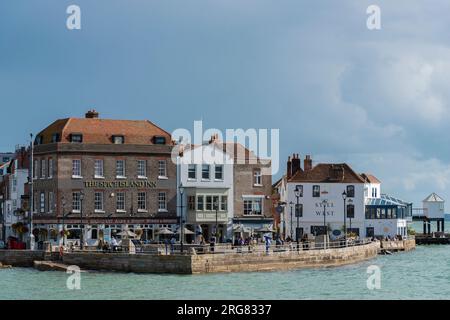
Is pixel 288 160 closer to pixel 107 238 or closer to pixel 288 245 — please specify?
pixel 107 238

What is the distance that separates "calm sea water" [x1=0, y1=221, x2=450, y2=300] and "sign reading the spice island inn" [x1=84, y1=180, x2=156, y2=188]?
13943 mm

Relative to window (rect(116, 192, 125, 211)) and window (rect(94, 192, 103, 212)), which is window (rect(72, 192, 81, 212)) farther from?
window (rect(116, 192, 125, 211))

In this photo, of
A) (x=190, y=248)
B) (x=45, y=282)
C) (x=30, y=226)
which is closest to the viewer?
(x=45, y=282)

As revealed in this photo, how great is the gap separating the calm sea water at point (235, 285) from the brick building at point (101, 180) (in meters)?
12.8

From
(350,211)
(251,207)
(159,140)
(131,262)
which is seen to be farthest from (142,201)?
(350,211)

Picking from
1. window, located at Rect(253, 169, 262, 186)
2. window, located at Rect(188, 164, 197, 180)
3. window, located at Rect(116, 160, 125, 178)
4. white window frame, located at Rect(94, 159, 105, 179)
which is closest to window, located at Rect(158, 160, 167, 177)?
window, located at Rect(188, 164, 197, 180)

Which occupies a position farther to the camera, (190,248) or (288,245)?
(288,245)

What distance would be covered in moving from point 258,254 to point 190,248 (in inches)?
171

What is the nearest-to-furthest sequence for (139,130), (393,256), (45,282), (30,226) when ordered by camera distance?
(45,282) < (30,226) < (139,130) < (393,256)

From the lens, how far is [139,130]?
77750mm

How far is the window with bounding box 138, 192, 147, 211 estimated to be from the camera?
249 ft

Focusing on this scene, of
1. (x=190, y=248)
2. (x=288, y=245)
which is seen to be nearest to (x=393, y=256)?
(x=288, y=245)

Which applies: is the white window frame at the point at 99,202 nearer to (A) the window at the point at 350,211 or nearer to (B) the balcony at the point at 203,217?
(B) the balcony at the point at 203,217

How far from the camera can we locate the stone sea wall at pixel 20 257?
2496 inches
